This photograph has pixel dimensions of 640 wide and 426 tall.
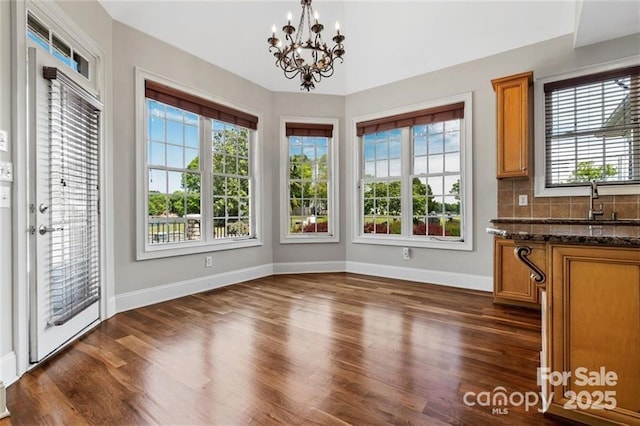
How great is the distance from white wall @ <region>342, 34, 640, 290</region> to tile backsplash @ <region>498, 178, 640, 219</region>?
0.53ft

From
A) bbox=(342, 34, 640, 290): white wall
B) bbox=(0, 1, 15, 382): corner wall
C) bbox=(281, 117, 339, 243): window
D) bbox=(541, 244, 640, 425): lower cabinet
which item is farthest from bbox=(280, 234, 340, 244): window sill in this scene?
bbox=(541, 244, 640, 425): lower cabinet

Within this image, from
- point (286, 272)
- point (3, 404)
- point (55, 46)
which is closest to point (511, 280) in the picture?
point (286, 272)

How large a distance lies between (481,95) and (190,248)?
13.4ft

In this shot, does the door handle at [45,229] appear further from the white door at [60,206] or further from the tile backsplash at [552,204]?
the tile backsplash at [552,204]

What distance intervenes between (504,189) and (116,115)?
4.32 meters

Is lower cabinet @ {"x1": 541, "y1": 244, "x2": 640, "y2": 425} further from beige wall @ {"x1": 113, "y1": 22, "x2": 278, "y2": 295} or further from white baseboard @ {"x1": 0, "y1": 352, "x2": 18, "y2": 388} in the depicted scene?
beige wall @ {"x1": 113, "y1": 22, "x2": 278, "y2": 295}

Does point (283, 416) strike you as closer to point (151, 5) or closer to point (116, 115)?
point (116, 115)

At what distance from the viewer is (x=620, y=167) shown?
3.25 meters

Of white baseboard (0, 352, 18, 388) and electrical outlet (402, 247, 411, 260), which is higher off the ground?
electrical outlet (402, 247, 411, 260)

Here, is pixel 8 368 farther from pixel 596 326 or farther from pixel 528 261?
pixel 596 326

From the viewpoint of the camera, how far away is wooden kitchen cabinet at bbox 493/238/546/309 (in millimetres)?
3227

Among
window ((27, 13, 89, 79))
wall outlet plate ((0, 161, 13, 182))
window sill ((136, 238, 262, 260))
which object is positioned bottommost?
window sill ((136, 238, 262, 260))

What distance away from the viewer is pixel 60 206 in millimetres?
2369

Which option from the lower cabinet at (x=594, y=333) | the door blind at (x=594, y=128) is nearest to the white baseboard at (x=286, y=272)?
the door blind at (x=594, y=128)
